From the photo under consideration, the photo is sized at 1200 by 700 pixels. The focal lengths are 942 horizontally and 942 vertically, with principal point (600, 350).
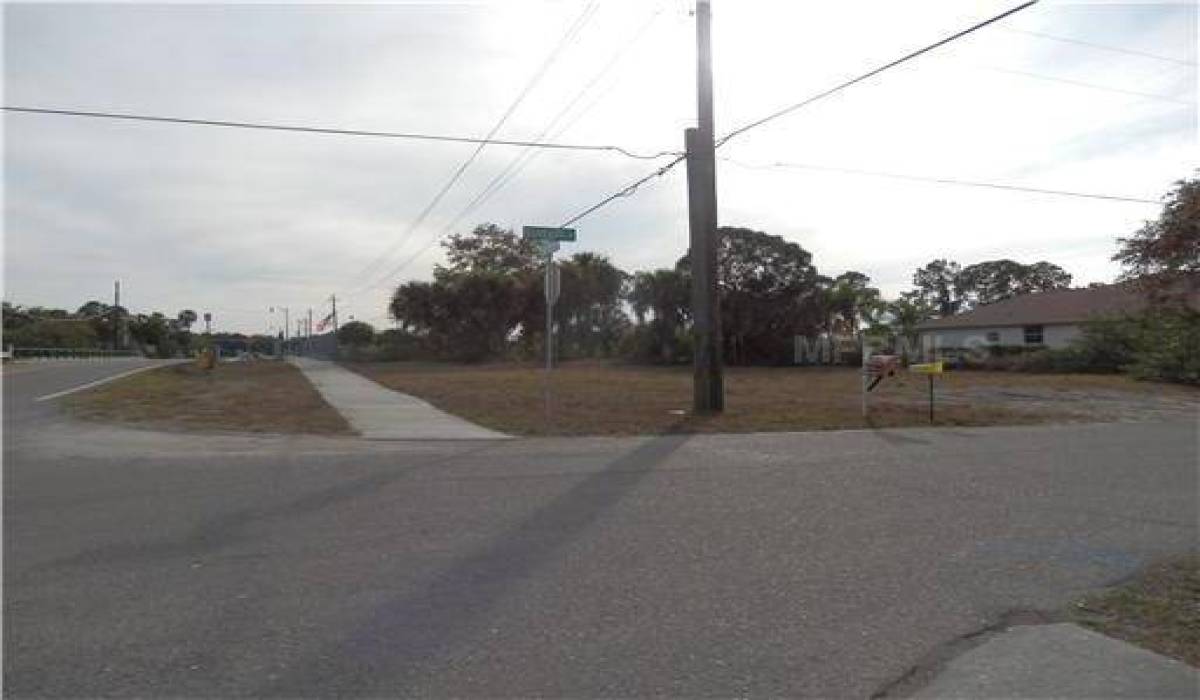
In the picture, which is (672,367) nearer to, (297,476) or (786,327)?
(786,327)

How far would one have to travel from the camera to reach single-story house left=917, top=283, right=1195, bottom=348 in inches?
2144

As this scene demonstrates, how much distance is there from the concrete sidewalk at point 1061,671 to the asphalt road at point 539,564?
11.1 inches

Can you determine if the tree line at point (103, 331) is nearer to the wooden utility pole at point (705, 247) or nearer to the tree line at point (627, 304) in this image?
the tree line at point (627, 304)

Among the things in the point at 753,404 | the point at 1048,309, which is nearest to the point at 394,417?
the point at 753,404

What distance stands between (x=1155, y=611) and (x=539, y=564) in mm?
3634

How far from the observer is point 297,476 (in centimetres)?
980

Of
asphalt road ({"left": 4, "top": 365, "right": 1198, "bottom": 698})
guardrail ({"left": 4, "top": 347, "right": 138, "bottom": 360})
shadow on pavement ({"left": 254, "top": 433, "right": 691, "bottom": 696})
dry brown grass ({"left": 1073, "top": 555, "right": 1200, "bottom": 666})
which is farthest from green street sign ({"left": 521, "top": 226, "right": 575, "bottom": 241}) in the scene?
guardrail ({"left": 4, "top": 347, "right": 138, "bottom": 360})

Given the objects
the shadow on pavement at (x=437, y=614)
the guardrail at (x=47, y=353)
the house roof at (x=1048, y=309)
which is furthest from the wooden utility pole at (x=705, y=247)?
the guardrail at (x=47, y=353)

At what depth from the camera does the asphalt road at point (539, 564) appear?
4.36m

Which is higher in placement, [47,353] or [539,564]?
[47,353]

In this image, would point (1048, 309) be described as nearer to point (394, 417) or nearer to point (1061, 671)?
point (394, 417)

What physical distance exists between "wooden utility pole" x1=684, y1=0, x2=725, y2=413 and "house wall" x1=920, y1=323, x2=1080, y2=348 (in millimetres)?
35740

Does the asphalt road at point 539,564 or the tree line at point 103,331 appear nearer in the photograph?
the asphalt road at point 539,564

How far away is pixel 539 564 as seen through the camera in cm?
621
